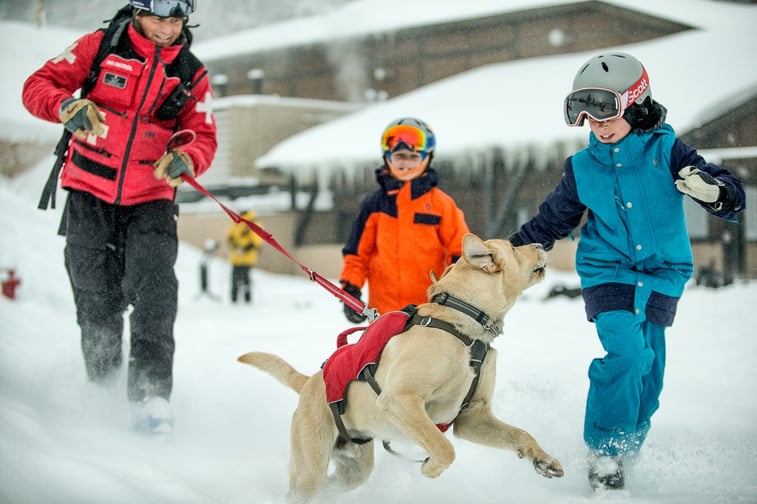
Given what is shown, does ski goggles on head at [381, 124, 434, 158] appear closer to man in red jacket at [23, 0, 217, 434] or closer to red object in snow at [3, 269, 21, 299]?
man in red jacket at [23, 0, 217, 434]

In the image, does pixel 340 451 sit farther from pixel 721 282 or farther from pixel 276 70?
pixel 276 70

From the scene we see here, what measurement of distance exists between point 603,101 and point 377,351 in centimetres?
161

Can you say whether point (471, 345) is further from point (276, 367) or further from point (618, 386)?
point (276, 367)

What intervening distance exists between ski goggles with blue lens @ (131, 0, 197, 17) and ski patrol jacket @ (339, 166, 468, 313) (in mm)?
1584

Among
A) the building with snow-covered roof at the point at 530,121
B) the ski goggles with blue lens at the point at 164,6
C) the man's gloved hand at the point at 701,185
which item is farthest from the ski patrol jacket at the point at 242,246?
the man's gloved hand at the point at 701,185

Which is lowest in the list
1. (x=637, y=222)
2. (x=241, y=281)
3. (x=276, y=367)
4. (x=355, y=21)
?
(x=241, y=281)

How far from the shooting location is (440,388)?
9.70ft

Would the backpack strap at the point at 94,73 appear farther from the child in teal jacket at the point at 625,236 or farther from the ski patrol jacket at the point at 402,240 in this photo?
the child in teal jacket at the point at 625,236

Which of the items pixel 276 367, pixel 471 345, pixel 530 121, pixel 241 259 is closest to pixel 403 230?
pixel 276 367

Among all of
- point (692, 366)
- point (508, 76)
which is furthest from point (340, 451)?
point (508, 76)

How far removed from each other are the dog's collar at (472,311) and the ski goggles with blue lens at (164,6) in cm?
226

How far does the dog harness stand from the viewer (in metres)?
3.02

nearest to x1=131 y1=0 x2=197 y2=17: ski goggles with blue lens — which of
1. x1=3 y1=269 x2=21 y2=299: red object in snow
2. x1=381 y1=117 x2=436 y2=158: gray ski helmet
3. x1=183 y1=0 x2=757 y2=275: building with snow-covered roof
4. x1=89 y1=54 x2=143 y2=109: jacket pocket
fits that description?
x1=89 y1=54 x2=143 y2=109: jacket pocket

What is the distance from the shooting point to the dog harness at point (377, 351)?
3.02 meters
